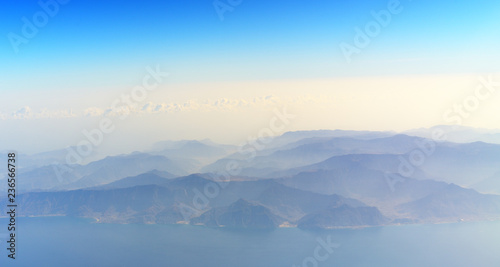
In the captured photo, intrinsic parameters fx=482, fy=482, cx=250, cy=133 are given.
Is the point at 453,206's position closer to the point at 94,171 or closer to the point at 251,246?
the point at 251,246

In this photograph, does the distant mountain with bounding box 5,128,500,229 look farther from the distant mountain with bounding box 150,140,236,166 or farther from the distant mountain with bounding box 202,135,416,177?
the distant mountain with bounding box 150,140,236,166

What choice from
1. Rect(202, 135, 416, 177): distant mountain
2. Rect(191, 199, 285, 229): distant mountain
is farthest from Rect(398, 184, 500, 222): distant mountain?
Rect(202, 135, 416, 177): distant mountain

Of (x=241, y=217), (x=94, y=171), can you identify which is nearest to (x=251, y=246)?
(x=241, y=217)

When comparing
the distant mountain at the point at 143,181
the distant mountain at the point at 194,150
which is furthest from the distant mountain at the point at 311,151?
the distant mountain at the point at 143,181

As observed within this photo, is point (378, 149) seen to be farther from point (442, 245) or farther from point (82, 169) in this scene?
point (82, 169)

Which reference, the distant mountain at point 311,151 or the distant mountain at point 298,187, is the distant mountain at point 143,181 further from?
the distant mountain at point 311,151

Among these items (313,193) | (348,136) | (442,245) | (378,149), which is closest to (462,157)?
(378,149)

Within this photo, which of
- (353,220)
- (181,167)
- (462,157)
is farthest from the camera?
(181,167)
